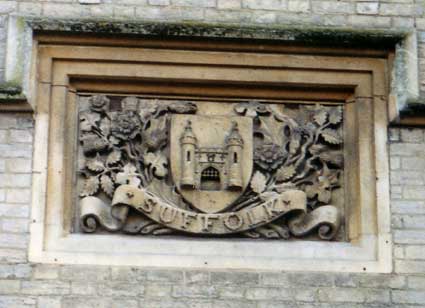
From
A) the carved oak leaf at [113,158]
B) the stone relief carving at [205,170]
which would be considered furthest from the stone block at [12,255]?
the carved oak leaf at [113,158]

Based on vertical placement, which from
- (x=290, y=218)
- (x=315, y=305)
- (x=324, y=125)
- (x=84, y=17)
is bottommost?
(x=315, y=305)

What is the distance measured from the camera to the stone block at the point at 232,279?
26.6 feet

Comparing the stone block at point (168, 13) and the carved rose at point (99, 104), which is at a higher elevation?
the stone block at point (168, 13)

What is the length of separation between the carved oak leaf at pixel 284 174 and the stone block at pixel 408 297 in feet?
3.22

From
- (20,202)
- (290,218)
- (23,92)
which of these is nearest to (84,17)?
(23,92)

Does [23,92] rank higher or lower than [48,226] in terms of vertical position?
higher

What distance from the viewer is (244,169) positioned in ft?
27.6

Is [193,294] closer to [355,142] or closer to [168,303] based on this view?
[168,303]

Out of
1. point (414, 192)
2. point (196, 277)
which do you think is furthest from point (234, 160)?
point (414, 192)

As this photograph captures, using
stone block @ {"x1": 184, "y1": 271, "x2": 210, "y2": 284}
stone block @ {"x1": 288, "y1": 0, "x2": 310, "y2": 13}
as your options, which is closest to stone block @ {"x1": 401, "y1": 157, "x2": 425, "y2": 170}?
stone block @ {"x1": 288, "y1": 0, "x2": 310, "y2": 13}

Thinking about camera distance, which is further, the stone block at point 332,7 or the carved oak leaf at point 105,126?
Answer: the stone block at point 332,7

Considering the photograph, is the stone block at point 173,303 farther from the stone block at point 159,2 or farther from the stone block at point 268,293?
the stone block at point 159,2

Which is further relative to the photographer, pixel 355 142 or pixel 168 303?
pixel 355 142

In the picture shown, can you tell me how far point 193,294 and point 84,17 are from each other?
6.18ft
